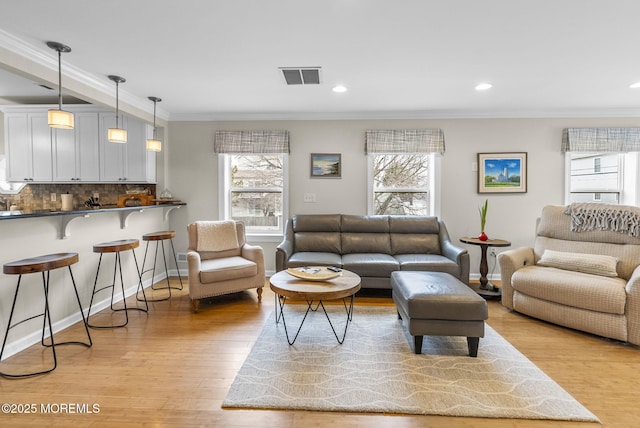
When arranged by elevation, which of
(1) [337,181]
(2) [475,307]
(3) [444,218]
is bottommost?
(2) [475,307]

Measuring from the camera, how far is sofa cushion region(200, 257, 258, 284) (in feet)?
10.6

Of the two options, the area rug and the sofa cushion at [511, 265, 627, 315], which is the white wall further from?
the area rug

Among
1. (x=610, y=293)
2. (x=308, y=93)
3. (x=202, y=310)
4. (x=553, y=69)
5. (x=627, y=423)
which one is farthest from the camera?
(x=308, y=93)

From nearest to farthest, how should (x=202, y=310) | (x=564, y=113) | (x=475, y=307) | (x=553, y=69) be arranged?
(x=475, y=307) < (x=553, y=69) < (x=202, y=310) < (x=564, y=113)

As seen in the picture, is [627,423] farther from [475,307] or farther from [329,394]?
[329,394]

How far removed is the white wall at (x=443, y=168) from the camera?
4270 mm

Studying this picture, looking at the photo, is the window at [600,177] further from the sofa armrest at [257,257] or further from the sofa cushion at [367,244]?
the sofa armrest at [257,257]

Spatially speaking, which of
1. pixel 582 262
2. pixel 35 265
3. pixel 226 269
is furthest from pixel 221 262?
pixel 582 262

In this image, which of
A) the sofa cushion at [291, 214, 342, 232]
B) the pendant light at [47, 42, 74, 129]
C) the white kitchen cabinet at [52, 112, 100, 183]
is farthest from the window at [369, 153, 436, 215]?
the white kitchen cabinet at [52, 112, 100, 183]

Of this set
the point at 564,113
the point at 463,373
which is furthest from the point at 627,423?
the point at 564,113

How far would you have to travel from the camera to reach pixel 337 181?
4484 mm

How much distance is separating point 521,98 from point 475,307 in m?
2.85

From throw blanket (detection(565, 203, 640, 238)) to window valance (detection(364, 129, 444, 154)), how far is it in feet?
5.60

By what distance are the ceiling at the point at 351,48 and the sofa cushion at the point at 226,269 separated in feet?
6.38
